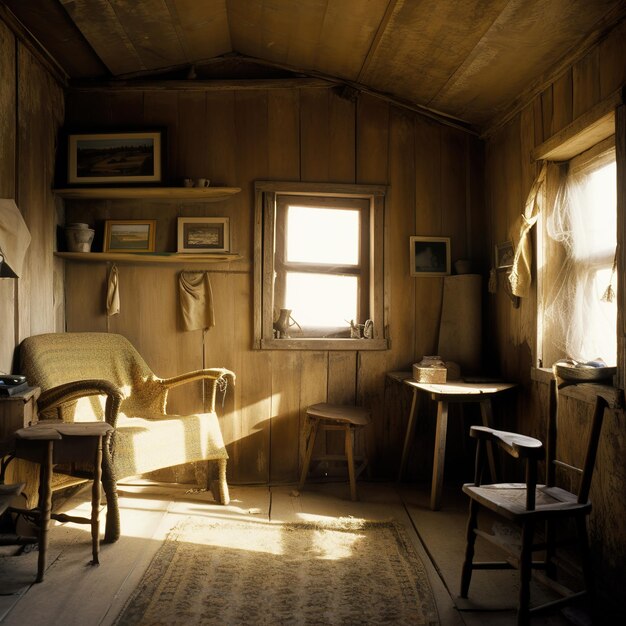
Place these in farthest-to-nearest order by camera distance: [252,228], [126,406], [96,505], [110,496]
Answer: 1. [252,228]
2. [126,406]
3. [110,496]
4. [96,505]

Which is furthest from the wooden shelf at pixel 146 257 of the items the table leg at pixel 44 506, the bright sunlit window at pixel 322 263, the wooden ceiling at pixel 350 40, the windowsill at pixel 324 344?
the table leg at pixel 44 506

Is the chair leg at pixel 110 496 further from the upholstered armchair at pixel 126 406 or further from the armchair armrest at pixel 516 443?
the armchair armrest at pixel 516 443

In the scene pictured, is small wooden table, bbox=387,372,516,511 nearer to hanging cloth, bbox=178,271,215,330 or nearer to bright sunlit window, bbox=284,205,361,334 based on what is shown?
bright sunlit window, bbox=284,205,361,334

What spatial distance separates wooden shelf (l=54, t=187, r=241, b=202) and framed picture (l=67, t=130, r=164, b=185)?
0.08 metres

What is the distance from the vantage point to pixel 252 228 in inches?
155

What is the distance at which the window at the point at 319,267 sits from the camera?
12.9ft

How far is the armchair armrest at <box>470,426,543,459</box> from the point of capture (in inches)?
79.4

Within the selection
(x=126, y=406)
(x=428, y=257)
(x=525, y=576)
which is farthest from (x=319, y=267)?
(x=525, y=576)

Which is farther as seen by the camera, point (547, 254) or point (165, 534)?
point (547, 254)

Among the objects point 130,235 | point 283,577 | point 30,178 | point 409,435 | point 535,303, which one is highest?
point 30,178

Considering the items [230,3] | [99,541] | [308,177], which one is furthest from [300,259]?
[99,541]

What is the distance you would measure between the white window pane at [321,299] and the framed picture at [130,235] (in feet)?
3.08

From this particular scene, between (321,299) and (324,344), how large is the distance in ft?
1.15

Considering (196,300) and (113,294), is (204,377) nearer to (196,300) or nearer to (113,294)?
(196,300)
